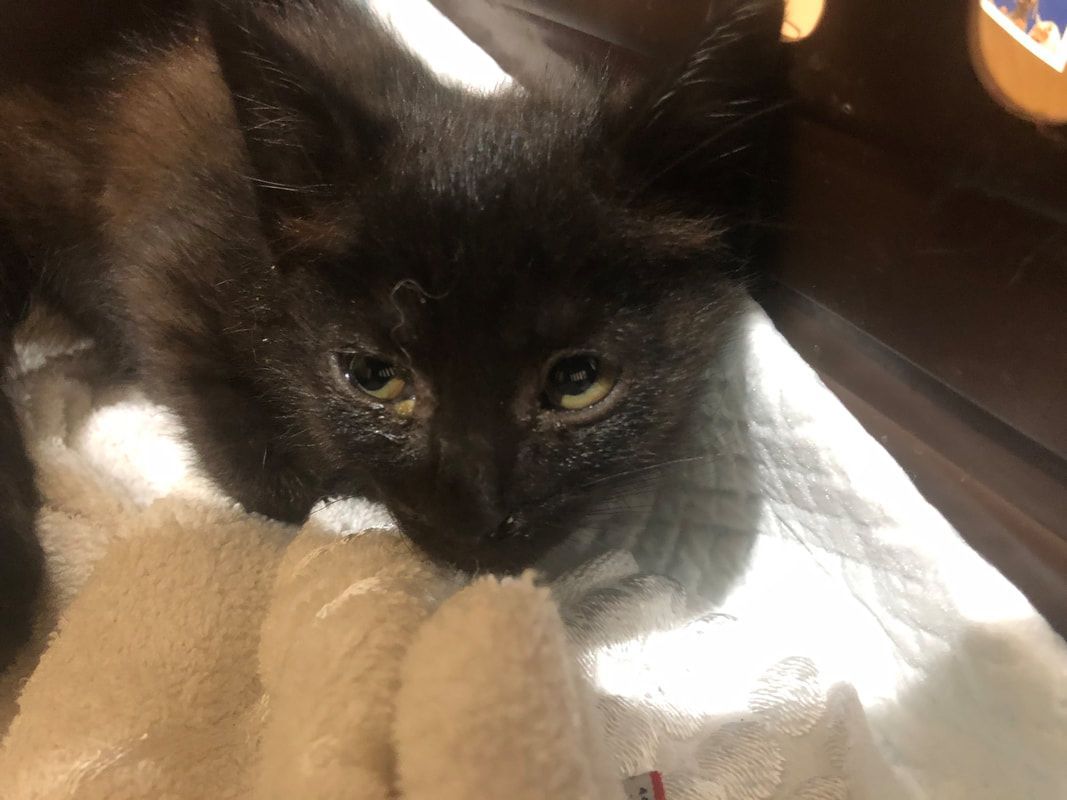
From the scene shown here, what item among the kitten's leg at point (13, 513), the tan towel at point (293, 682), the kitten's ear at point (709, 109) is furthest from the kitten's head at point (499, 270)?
the kitten's leg at point (13, 513)

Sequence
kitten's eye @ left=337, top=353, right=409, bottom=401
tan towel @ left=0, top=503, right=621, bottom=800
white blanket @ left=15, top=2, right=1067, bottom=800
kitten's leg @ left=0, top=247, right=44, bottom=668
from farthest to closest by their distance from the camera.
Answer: kitten's leg @ left=0, top=247, right=44, bottom=668
kitten's eye @ left=337, top=353, right=409, bottom=401
white blanket @ left=15, top=2, right=1067, bottom=800
tan towel @ left=0, top=503, right=621, bottom=800

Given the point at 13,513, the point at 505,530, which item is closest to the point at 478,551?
the point at 505,530

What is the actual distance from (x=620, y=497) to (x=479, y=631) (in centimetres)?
32


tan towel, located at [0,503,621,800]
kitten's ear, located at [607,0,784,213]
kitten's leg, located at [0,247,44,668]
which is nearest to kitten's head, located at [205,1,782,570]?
kitten's ear, located at [607,0,784,213]

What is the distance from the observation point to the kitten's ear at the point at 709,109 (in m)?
0.67

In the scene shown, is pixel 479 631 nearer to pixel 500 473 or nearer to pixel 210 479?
pixel 500 473

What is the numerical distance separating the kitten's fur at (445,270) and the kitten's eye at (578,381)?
0.01 metres

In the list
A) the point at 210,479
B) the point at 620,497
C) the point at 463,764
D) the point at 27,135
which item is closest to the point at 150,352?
the point at 210,479

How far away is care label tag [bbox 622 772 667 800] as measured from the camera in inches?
25.8

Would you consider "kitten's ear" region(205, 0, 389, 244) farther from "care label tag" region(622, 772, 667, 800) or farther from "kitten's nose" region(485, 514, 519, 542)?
"care label tag" region(622, 772, 667, 800)

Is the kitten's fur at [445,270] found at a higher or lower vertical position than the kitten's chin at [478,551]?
higher

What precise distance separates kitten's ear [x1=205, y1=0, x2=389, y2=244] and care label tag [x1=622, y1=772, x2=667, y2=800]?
568 mm

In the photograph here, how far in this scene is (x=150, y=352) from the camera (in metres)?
0.98

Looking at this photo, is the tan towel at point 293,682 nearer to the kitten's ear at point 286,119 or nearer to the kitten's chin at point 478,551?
the kitten's chin at point 478,551
